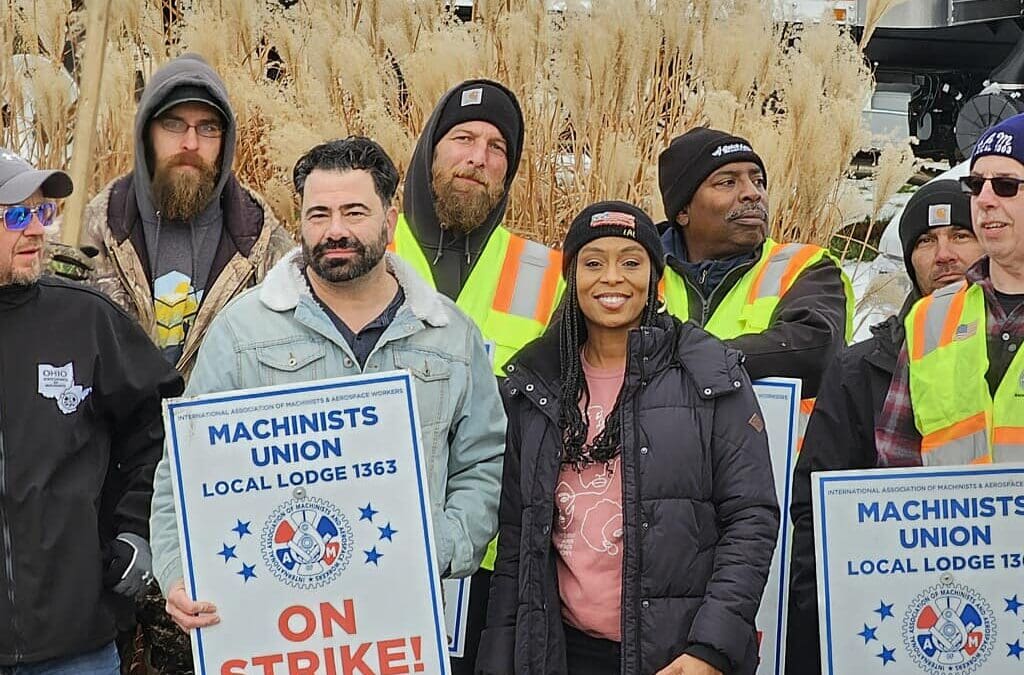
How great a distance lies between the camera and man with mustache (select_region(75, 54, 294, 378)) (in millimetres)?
4691

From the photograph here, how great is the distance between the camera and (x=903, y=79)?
531 inches

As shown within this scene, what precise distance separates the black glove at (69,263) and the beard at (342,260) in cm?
100

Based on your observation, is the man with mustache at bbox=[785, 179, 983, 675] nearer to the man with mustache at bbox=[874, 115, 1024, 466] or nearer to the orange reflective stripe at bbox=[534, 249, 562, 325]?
the man with mustache at bbox=[874, 115, 1024, 466]

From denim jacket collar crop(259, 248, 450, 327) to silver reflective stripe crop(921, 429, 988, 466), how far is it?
1.27 metres

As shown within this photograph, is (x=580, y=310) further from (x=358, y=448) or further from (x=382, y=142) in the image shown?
(x=382, y=142)

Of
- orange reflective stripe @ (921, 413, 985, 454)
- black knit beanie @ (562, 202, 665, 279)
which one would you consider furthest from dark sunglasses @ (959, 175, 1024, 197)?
black knit beanie @ (562, 202, 665, 279)

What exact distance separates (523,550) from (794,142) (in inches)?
131

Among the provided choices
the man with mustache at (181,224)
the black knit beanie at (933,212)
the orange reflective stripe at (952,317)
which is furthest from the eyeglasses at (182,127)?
the orange reflective stripe at (952,317)

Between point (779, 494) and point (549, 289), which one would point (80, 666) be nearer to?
point (549, 289)

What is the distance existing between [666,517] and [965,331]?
2.93 feet

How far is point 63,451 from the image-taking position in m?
3.76

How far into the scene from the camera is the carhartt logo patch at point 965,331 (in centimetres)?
375

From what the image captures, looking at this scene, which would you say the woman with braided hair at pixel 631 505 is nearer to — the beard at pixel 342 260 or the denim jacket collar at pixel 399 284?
the denim jacket collar at pixel 399 284

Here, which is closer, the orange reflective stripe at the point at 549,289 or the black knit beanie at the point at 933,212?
the orange reflective stripe at the point at 549,289
